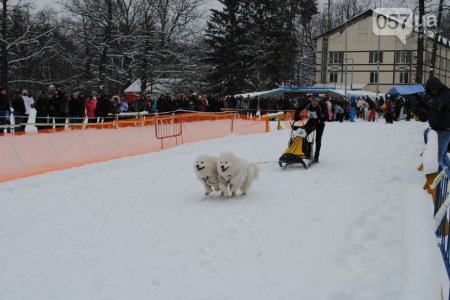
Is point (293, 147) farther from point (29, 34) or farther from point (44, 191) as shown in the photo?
point (29, 34)

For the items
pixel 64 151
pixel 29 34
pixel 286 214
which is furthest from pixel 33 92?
pixel 286 214

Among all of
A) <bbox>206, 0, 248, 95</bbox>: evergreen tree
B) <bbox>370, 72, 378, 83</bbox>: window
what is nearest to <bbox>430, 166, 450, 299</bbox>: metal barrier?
<bbox>206, 0, 248, 95</bbox>: evergreen tree

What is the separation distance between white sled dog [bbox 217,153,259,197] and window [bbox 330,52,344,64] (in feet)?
189

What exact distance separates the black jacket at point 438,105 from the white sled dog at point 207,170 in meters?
3.45

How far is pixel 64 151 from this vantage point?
1149 cm

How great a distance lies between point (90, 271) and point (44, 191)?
4252 millimetres

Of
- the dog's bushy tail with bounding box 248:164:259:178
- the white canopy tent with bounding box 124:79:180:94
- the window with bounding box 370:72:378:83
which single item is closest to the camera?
the dog's bushy tail with bounding box 248:164:259:178

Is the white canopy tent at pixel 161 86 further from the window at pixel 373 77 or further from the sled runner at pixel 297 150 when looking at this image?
the sled runner at pixel 297 150

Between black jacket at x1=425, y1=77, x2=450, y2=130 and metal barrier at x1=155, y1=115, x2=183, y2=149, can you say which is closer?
black jacket at x1=425, y1=77, x2=450, y2=130

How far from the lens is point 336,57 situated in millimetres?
63219

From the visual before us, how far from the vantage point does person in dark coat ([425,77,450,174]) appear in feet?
25.2

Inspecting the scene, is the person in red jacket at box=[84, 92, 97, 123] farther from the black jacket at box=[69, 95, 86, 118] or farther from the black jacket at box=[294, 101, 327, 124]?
the black jacket at box=[294, 101, 327, 124]

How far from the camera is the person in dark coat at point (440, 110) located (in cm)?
767

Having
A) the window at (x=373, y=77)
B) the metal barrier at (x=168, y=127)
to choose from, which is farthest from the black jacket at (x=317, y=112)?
the window at (x=373, y=77)
